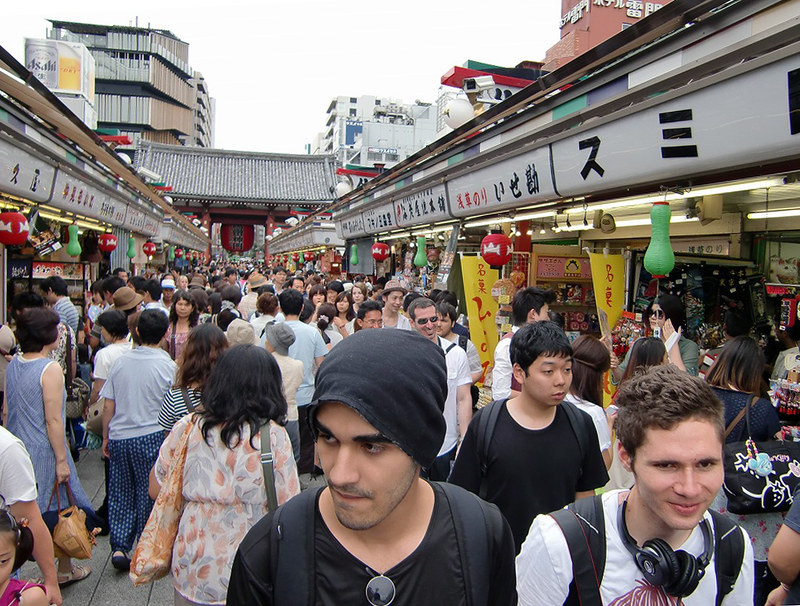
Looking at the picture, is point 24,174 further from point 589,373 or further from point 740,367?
point 740,367

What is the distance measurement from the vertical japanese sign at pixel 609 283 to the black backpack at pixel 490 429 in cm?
358

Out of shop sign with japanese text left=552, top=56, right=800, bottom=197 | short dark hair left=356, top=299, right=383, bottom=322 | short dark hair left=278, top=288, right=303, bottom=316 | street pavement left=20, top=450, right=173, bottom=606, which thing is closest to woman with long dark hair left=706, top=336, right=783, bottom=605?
shop sign with japanese text left=552, top=56, right=800, bottom=197

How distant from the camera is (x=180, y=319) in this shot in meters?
6.07

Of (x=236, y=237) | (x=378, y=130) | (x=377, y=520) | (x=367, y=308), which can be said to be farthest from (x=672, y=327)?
(x=378, y=130)

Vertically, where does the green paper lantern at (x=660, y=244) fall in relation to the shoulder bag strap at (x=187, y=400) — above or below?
above

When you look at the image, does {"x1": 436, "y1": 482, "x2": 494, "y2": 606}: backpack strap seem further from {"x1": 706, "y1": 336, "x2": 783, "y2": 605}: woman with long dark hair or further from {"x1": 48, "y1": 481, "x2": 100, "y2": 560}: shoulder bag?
{"x1": 48, "y1": 481, "x2": 100, "y2": 560}: shoulder bag

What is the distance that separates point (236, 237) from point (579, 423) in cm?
3593

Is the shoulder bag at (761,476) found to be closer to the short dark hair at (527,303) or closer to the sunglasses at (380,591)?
the short dark hair at (527,303)

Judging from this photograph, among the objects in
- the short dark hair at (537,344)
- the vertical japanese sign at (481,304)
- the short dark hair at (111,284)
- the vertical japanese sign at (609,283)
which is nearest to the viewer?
the short dark hair at (537,344)

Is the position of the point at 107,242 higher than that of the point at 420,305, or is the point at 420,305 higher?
the point at 107,242

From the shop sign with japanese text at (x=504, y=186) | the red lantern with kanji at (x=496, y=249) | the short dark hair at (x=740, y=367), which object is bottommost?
the short dark hair at (x=740, y=367)

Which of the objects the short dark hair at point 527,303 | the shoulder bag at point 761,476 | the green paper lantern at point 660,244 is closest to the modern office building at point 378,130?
the short dark hair at point 527,303

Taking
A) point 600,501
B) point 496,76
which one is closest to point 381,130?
point 496,76

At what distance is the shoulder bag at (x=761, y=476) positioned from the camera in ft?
9.77
